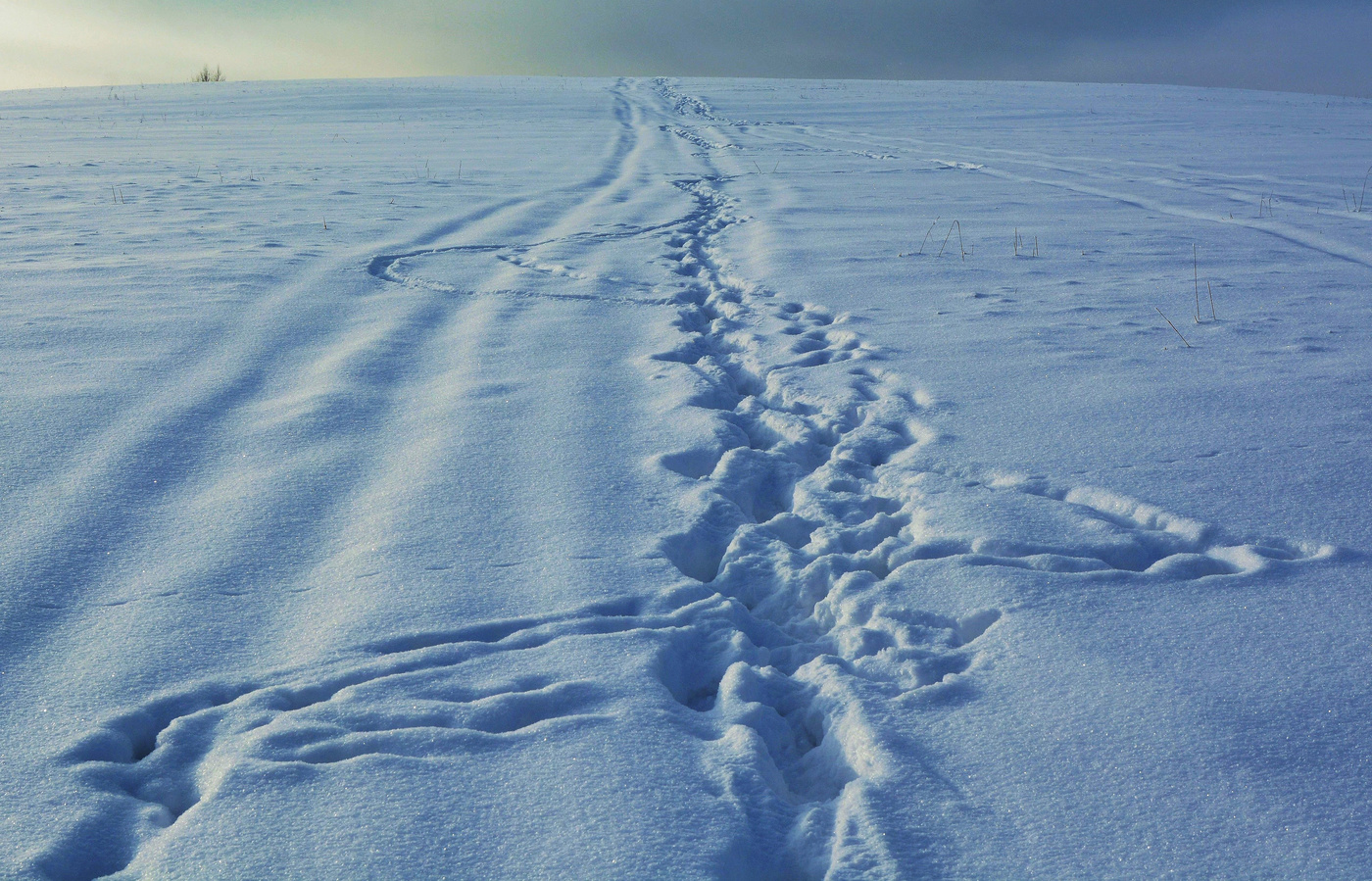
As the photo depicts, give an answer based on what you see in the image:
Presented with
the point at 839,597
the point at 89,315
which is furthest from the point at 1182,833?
the point at 89,315

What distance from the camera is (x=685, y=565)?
2168 millimetres

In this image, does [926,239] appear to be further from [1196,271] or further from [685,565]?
[685,565]

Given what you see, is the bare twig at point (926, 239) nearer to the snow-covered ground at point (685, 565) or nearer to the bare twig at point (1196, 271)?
the snow-covered ground at point (685, 565)

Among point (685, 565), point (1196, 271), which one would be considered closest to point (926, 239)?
point (1196, 271)

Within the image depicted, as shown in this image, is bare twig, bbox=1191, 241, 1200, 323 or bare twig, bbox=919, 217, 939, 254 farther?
bare twig, bbox=919, 217, 939, 254

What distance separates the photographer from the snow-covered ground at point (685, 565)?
1370mm

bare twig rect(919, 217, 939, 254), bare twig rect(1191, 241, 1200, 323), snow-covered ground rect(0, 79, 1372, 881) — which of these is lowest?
snow-covered ground rect(0, 79, 1372, 881)

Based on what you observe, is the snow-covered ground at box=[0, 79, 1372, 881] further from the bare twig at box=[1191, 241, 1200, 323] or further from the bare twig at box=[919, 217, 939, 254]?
the bare twig at box=[919, 217, 939, 254]

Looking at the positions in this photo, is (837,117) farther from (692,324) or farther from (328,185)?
(692,324)

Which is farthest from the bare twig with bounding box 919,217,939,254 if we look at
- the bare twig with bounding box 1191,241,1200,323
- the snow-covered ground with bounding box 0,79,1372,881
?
the bare twig with bounding box 1191,241,1200,323

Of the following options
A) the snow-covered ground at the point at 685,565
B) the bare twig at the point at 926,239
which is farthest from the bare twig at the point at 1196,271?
the bare twig at the point at 926,239

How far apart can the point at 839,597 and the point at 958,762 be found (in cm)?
52

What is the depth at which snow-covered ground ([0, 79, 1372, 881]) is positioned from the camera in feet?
4.50

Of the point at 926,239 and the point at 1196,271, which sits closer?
the point at 1196,271
